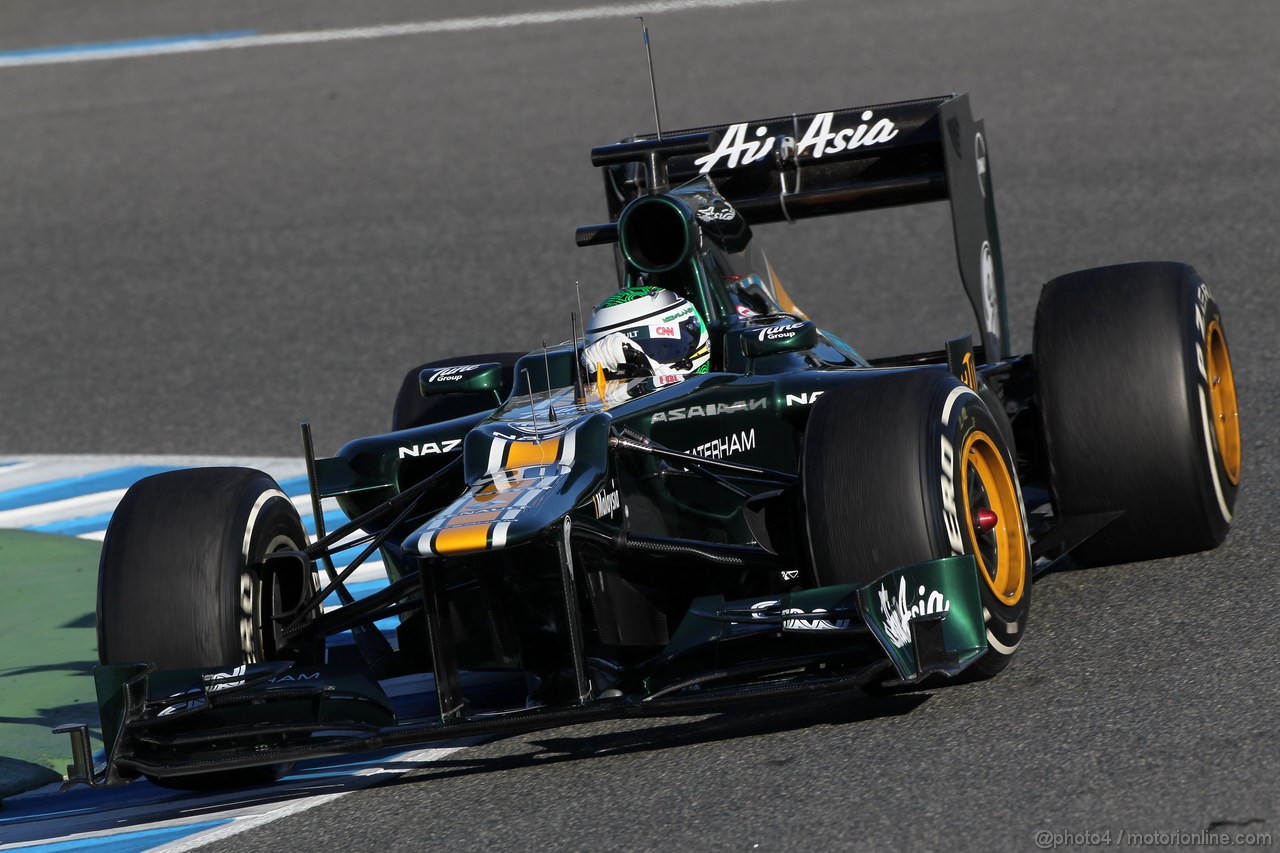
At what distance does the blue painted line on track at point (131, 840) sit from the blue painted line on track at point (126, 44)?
1698 centimetres

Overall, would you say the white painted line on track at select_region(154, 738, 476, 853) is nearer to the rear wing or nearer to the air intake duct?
the air intake duct

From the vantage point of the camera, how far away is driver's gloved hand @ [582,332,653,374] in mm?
6004

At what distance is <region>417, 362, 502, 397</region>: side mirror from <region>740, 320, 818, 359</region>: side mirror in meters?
1.03

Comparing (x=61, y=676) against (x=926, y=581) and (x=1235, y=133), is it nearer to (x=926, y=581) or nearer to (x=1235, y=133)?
(x=926, y=581)

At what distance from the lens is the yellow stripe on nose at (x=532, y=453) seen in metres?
5.32

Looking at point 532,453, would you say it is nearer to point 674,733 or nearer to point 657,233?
point 674,733

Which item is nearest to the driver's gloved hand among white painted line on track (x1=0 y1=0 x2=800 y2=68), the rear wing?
the rear wing

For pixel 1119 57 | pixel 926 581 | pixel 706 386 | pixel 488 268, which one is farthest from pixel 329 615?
pixel 1119 57

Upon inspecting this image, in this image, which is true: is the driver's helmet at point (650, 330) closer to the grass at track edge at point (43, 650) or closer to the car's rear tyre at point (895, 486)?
the car's rear tyre at point (895, 486)

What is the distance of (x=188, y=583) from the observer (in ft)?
17.2

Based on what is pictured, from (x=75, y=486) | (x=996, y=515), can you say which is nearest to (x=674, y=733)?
(x=996, y=515)

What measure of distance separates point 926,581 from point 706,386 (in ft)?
4.00

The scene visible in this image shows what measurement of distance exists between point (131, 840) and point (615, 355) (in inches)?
81.2

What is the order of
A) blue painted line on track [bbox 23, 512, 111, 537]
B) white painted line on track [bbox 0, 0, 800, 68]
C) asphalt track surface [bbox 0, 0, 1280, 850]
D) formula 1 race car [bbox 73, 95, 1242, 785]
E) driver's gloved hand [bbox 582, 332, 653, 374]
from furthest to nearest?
white painted line on track [bbox 0, 0, 800, 68], blue painted line on track [bbox 23, 512, 111, 537], driver's gloved hand [bbox 582, 332, 653, 374], formula 1 race car [bbox 73, 95, 1242, 785], asphalt track surface [bbox 0, 0, 1280, 850]
